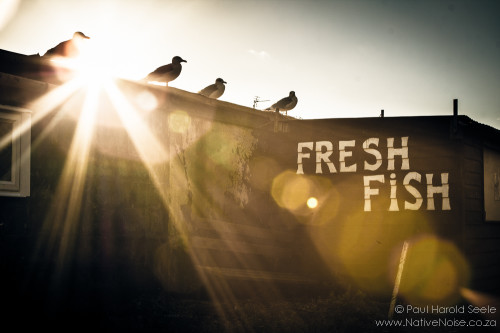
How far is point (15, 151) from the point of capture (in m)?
5.66

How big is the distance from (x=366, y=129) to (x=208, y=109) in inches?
128

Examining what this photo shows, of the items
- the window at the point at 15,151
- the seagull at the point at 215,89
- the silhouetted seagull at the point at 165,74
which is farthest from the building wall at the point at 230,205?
the seagull at the point at 215,89

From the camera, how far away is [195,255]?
23.0 ft

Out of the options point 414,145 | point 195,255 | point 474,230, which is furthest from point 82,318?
point 474,230

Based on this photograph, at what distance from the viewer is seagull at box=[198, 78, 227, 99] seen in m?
10.5

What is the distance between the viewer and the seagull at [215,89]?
412 inches

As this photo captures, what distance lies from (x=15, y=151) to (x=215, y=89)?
567 cm

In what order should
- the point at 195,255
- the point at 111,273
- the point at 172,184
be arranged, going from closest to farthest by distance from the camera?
the point at 111,273, the point at 195,255, the point at 172,184

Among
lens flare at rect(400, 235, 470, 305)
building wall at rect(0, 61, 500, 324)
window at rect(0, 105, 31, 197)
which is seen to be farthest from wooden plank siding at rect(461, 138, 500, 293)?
window at rect(0, 105, 31, 197)

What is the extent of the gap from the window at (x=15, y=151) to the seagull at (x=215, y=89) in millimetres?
5317

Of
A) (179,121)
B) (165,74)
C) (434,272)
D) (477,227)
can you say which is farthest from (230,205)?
(477,227)

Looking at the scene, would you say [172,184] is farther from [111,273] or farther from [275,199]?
[275,199]

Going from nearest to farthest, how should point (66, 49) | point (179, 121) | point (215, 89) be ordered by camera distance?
point (66, 49) → point (179, 121) → point (215, 89)

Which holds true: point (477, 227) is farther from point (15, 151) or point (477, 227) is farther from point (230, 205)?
point (15, 151)
